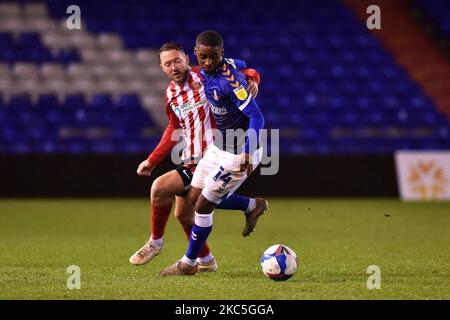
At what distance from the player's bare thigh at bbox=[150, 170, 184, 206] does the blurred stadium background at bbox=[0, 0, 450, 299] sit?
339 cm

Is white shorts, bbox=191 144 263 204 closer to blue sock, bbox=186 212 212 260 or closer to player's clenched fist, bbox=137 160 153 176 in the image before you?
blue sock, bbox=186 212 212 260

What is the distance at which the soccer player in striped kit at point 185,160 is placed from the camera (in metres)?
6.78

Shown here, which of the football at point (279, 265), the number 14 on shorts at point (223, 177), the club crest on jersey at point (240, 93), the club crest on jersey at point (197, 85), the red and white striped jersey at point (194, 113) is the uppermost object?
the club crest on jersey at point (240, 93)

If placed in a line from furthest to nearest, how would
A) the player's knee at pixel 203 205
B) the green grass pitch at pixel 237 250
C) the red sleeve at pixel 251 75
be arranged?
1. the red sleeve at pixel 251 75
2. the player's knee at pixel 203 205
3. the green grass pitch at pixel 237 250

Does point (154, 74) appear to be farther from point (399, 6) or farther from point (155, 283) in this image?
point (155, 283)

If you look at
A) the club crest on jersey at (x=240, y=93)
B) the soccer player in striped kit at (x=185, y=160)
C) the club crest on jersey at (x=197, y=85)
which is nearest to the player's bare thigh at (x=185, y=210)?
the soccer player in striped kit at (x=185, y=160)

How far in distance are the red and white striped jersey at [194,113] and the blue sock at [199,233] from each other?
624 millimetres

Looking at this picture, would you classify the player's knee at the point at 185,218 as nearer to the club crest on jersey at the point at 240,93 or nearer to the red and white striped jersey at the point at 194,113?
the red and white striped jersey at the point at 194,113

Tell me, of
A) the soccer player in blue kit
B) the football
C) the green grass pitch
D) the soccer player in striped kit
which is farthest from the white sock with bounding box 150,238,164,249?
the football

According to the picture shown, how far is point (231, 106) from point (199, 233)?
3.12ft

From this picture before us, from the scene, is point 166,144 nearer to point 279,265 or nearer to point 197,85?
point 197,85

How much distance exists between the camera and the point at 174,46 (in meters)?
6.76

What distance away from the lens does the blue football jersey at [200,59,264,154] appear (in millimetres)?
6215

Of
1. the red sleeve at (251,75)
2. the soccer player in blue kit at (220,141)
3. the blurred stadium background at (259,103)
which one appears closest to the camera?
the soccer player in blue kit at (220,141)
